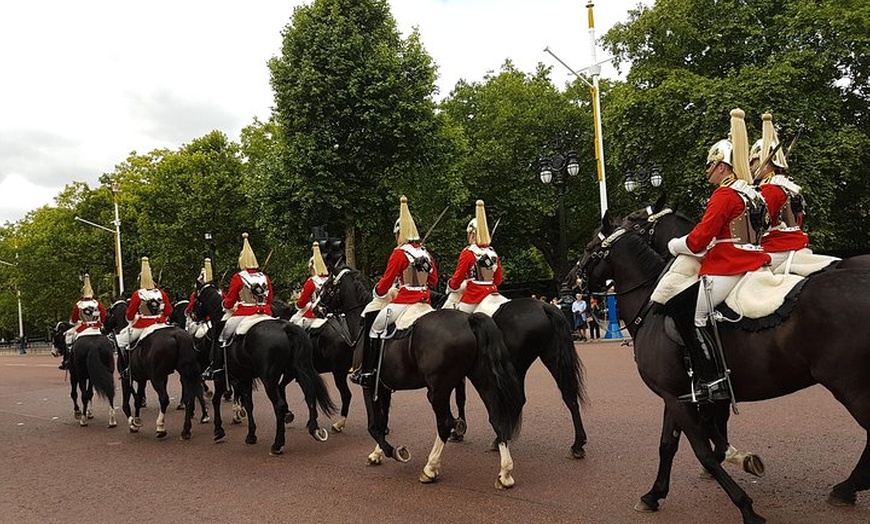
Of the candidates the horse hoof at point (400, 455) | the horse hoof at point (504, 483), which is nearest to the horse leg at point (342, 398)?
the horse hoof at point (400, 455)

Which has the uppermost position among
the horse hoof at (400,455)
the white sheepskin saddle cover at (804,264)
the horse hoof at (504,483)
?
the white sheepskin saddle cover at (804,264)

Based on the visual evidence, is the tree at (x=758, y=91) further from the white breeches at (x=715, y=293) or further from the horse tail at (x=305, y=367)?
the white breeches at (x=715, y=293)

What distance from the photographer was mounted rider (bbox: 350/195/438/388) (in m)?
7.84

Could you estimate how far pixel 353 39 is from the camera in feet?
85.2

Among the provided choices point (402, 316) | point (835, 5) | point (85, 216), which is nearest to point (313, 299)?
point (402, 316)

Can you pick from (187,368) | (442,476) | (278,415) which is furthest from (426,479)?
(187,368)

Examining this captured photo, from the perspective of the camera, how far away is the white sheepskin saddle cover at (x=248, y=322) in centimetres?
972

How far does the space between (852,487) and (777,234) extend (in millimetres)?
2164

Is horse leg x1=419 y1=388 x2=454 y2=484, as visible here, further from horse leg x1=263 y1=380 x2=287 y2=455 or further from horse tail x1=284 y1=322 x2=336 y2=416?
horse tail x1=284 y1=322 x2=336 y2=416

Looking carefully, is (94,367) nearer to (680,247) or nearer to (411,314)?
(411,314)

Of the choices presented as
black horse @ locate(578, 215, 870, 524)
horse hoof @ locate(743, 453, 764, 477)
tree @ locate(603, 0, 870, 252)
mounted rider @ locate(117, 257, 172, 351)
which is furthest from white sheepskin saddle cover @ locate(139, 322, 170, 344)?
tree @ locate(603, 0, 870, 252)

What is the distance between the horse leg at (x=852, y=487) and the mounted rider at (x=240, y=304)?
24.3ft

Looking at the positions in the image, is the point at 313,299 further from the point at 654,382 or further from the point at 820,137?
the point at 820,137

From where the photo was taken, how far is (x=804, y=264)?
5.68 meters
